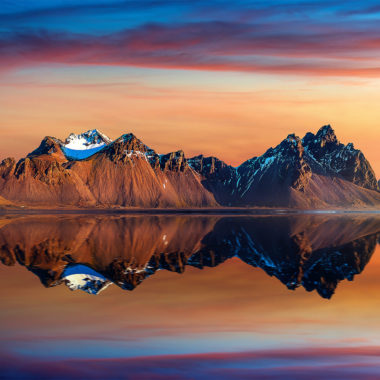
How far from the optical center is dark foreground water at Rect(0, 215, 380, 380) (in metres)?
16.3

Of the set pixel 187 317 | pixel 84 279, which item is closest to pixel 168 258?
pixel 84 279

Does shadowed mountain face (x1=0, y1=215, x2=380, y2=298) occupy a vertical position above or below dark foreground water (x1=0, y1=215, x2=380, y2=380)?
below

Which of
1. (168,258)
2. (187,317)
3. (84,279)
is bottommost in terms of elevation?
(168,258)

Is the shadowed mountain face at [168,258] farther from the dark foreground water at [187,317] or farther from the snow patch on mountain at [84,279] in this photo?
the dark foreground water at [187,317]

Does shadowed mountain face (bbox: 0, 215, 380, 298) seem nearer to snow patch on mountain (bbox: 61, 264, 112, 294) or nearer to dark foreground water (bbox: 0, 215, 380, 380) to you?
snow patch on mountain (bbox: 61, 264, 112, 294)

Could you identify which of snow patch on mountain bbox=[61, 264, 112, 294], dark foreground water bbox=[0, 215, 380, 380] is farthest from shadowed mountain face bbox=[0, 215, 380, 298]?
dark foreground water bbox=[0, 215, 380, 380]

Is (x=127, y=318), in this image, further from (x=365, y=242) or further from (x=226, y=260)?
(x=365, y=242)

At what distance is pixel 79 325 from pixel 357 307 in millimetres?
14101

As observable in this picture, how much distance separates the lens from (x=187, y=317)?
22938mm

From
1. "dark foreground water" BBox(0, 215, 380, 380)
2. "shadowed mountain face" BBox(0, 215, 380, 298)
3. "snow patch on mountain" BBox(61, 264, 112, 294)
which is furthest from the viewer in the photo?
"shadowed mountain face" BBox(0, 215, 380, 298)

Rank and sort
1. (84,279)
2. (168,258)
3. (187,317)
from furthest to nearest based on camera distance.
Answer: (168,258) → (84,279) → (187,317)

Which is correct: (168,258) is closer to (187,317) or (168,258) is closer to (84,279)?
(84,279)

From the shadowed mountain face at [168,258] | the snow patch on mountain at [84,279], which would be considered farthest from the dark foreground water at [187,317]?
the shadowed mountain face at [168,258]

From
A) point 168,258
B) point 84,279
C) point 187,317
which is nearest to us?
point 187,317
